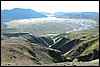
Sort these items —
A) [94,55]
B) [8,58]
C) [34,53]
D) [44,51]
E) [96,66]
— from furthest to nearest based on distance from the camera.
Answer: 1. [94,55]
2. [44,51]
3. [34,53]
4. [8,58]
5. [96,66]

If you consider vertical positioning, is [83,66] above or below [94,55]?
above

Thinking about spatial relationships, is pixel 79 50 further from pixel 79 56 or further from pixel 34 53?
pixel 34 53

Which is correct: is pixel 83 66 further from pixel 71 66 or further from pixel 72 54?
pixel 72 54

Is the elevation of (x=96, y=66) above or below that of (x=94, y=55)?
above

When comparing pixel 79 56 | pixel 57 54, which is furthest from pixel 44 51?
pixel 79 56

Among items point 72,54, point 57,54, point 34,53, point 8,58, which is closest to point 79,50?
point 72,54

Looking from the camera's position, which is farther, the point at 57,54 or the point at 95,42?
the point at 95,42

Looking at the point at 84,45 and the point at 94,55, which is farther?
the point at 84,45

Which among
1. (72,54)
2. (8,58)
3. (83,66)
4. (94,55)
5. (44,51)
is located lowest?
(72,54)

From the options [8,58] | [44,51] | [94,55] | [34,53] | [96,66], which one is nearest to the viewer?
[96,66]
